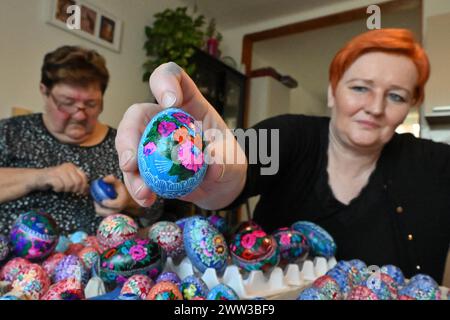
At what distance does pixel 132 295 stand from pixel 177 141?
0.19 metres

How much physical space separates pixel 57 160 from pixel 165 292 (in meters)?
0.59

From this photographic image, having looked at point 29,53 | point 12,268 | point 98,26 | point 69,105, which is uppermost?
point 29,53

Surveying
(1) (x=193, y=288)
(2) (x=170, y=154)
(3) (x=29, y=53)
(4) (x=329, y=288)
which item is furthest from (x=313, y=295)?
(3) (x=29, y=53)

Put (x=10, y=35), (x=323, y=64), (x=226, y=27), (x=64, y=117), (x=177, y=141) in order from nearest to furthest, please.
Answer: (x=177, y=141) → (x=226, y=27) → (x=323, y=64) → (x=64, y=117) → (x=10, y=35)

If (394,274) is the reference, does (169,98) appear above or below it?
above

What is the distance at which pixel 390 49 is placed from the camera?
51cm

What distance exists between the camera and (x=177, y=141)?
287 millimetres

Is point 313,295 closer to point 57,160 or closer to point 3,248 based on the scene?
point 3,248

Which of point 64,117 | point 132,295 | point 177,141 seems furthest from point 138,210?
point 177,141

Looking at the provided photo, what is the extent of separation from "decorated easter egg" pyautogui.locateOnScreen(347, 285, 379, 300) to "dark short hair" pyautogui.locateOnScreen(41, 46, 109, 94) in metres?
0.64

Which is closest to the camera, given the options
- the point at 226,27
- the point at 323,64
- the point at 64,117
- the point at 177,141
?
the point at 177,141

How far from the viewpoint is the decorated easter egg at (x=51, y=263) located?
1.60 ft

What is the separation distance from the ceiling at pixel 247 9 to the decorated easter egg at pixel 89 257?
36 centimetres
